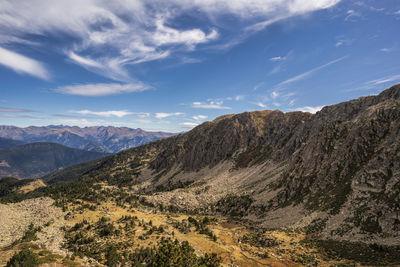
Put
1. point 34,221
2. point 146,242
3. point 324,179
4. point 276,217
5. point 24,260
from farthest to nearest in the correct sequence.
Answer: point 324,179 → point 276,217 → point 34,221 → point 146,242 → point 24,260

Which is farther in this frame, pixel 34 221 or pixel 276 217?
pixel 276 217

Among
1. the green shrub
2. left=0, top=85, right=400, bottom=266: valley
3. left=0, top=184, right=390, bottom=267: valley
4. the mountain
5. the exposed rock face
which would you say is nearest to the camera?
the green shrub

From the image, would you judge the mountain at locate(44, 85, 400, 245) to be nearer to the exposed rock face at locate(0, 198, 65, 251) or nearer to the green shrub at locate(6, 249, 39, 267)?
the exposed rock face at locate(0, 198, 65, 251)

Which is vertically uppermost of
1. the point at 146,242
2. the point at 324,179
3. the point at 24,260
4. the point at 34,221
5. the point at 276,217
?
the point at 324,179

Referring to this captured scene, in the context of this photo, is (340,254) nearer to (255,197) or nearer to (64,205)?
(255,197)

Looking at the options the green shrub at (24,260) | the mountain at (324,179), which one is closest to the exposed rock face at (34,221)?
the green shrub at (24,260)

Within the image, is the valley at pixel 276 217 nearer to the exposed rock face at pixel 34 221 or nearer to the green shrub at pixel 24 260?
the exposed rock face at pixel 34 221

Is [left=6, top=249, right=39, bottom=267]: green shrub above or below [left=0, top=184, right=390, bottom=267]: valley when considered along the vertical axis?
above

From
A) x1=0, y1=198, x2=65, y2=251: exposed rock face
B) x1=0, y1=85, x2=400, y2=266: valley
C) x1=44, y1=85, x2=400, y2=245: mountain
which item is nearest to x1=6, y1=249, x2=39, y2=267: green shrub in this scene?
x1=0, y1=85, x2=400, y2=266: valley

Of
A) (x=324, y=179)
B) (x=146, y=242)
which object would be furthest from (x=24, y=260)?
(x=324, y=179)

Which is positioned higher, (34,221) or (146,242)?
(146,242)

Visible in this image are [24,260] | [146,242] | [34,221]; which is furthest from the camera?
[34,221]

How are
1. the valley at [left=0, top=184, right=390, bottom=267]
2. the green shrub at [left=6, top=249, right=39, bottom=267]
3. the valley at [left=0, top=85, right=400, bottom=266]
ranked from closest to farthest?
the green shrub at [left=6, top=249, right=39, bottom=267]
the valley at [left=0, top=184, right=390, bottom=267]
the valley at [left=0, top=85, right=400, bottom=266]

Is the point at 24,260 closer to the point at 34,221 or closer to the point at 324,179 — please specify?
the point at 34,221
